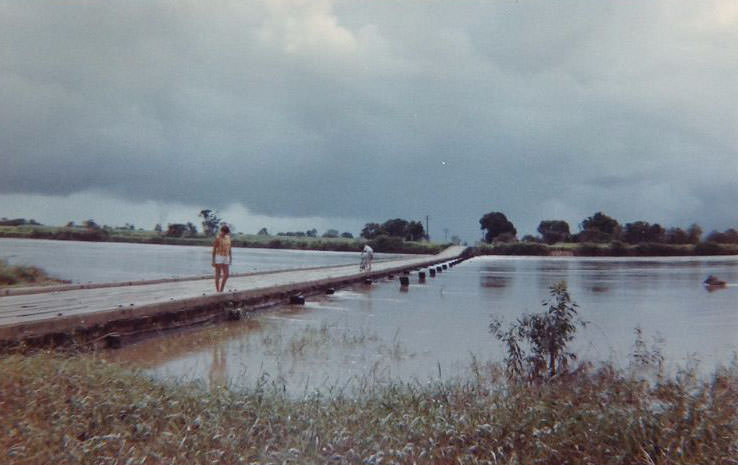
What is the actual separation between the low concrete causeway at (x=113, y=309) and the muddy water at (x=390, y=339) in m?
0.39

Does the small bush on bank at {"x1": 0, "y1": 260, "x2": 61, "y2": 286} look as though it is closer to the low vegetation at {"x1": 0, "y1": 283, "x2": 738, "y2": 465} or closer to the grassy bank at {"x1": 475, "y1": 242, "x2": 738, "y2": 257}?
the low vegetation at {"x1": 0, "y1": 283, "x2": 738, "y2": 465}

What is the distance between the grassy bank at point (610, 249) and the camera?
99.1m

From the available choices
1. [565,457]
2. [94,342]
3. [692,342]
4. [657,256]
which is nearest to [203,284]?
[94,342]

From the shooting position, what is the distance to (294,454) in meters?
4.99

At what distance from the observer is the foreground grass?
5.00 meters

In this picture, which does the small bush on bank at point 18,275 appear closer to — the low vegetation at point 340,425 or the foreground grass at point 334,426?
the low vegetation at point 340,425

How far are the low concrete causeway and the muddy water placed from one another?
15.5 inches

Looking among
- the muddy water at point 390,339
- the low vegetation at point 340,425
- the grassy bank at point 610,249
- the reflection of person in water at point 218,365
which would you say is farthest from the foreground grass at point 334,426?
the grassy bank at point 610,249

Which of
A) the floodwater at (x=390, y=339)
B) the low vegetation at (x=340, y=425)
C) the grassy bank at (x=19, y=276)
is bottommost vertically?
the floodwater at (x=390, y=339)

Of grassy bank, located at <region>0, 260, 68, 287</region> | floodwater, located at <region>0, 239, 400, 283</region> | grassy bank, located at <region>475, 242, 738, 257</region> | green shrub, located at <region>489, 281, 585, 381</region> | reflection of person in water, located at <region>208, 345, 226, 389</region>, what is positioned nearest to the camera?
reflection of person in water, located at <region>208, 345, 226, 389</region>

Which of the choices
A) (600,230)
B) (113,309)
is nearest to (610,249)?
(600,230)

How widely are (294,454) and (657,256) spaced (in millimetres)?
107115

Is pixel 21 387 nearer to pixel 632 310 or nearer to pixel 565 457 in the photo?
pixel 565 457

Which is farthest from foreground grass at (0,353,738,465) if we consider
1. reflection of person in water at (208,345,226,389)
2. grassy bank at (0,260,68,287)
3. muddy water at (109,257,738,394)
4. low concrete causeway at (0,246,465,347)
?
grassy bank at (0,260,68,287)
